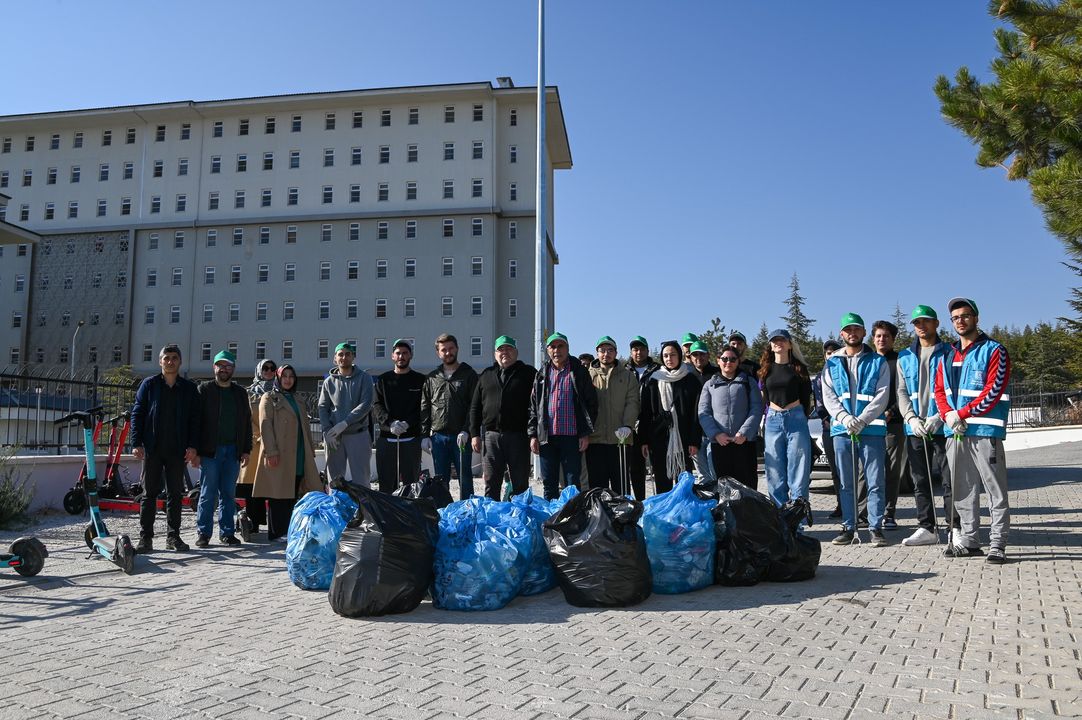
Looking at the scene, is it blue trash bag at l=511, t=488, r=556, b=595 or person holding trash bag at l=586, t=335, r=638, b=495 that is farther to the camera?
person holding trash bag at l=586, t=335, r=638, b=495

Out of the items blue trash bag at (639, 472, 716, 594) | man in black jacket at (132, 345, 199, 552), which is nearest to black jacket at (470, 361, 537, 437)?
blue trash bag at (639, 472, 716, 594)

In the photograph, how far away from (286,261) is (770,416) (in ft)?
170

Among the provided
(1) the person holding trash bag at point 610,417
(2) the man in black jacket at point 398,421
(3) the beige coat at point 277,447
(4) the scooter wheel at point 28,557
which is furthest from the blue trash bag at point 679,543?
(4) the scooter wheel at point 28,557

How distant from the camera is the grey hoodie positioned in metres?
8.98

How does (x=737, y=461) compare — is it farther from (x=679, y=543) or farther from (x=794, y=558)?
(x=679, y=543)

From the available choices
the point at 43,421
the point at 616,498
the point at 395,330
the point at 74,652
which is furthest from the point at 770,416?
the point at 395,330

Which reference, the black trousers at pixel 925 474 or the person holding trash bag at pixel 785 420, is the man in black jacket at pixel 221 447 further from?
the black trousers at pixel 925 474

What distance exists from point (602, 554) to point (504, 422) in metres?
3.02

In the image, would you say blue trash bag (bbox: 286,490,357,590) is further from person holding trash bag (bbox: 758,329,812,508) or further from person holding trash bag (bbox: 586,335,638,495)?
person holding trash bag (bbox: 758,329,812,508)

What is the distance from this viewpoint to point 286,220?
180ft

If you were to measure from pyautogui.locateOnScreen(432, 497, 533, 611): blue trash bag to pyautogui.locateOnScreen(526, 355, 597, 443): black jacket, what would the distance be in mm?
2367

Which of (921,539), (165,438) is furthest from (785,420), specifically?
(165,438)

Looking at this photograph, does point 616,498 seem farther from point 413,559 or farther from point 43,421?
point 43,421

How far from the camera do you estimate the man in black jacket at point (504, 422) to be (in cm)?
811
